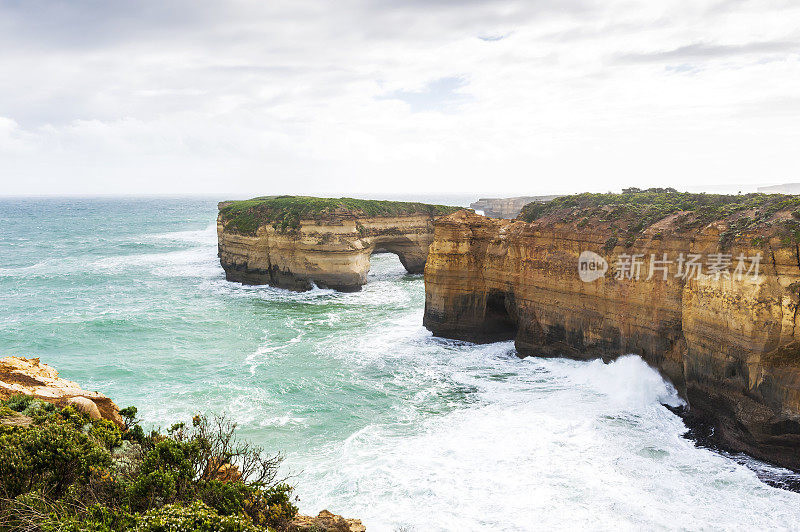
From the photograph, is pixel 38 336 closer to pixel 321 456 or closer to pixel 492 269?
pixel 321 456

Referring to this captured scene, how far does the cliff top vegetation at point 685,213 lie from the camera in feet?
48.9

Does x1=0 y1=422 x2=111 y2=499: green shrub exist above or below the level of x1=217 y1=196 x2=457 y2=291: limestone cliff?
below

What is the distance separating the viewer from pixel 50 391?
11.4m

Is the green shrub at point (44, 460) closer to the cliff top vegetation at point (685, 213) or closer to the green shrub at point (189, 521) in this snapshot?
the green shrub at point (189, 521)

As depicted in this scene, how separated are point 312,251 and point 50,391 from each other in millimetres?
29033

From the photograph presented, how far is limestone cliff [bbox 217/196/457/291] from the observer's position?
40.0 metres

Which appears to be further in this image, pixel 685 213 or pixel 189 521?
pixel 685 213

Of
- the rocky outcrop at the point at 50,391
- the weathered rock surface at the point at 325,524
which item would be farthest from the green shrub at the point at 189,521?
the rocky outcrop at the point at 50,391

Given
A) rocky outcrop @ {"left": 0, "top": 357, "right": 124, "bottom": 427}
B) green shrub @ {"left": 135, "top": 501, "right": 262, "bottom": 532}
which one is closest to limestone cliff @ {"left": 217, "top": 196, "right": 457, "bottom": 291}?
rocky outcrop @ {"left": 0, "top": 357, "right": 124, "bottom": 427}

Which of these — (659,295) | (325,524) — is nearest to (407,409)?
(325,524)

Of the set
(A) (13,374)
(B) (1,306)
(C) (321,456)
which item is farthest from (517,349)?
(B) (1,306)

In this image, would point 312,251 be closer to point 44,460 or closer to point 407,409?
point 407,409

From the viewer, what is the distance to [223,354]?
81.1 ft

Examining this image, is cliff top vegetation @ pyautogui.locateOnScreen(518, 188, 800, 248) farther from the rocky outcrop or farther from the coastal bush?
the rocky outcrop
